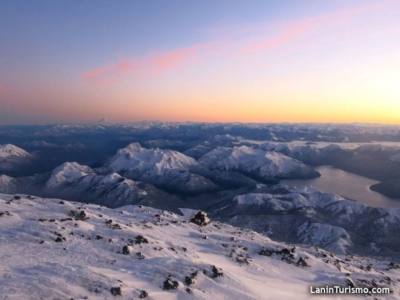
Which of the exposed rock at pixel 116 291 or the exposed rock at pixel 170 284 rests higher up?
the exposed rock at pixel 116 291

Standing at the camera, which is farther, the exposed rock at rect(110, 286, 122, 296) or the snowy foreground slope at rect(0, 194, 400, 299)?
the snowy foreground slope at rect(0, 194, 400, 299)

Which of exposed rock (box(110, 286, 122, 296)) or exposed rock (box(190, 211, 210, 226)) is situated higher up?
exposed rock (box(110, 286, 122, 296))

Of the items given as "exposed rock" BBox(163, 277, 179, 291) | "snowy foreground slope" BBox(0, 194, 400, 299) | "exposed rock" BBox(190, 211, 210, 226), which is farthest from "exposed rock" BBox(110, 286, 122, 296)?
"exposed rock" BBox(190, 211, 210, 226)

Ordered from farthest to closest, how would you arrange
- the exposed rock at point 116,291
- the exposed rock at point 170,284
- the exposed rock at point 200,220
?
the exposed rock at point 200,220, the exposed rock at point 170,284, the exposed rock at point 116,291

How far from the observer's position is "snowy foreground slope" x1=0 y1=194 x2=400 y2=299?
101 feet

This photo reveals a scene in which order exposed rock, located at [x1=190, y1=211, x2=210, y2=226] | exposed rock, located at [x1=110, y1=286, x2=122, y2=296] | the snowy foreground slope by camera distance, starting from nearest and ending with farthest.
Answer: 1. exposed rock, located at [x1=110, y1=286, x2=122, y2=296]
2. the snowy foreground slope
3. exposed rock, located at [x1=190, y1=211, x2=210, y2=226]

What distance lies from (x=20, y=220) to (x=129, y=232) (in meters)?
12.7

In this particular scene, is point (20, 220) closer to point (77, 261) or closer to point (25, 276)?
point (77, 261)

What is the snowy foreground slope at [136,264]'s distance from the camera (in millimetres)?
30844

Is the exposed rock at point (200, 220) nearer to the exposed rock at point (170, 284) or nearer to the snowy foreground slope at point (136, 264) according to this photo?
the snowy foreground slope at point (136, 264)

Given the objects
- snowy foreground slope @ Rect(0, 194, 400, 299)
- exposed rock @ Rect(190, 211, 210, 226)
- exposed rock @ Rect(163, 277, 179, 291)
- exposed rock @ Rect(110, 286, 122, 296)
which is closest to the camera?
exposed rock @ Rect(110, 286, 122, 296)

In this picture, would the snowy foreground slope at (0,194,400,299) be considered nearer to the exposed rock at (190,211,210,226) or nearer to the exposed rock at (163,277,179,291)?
the exposed rock at (163,277,179,291)

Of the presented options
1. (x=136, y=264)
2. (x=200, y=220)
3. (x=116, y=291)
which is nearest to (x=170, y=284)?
(x=116, y=291)

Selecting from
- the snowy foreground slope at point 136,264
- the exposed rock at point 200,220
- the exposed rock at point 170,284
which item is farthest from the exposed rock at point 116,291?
the exposed rock at point 200,220
